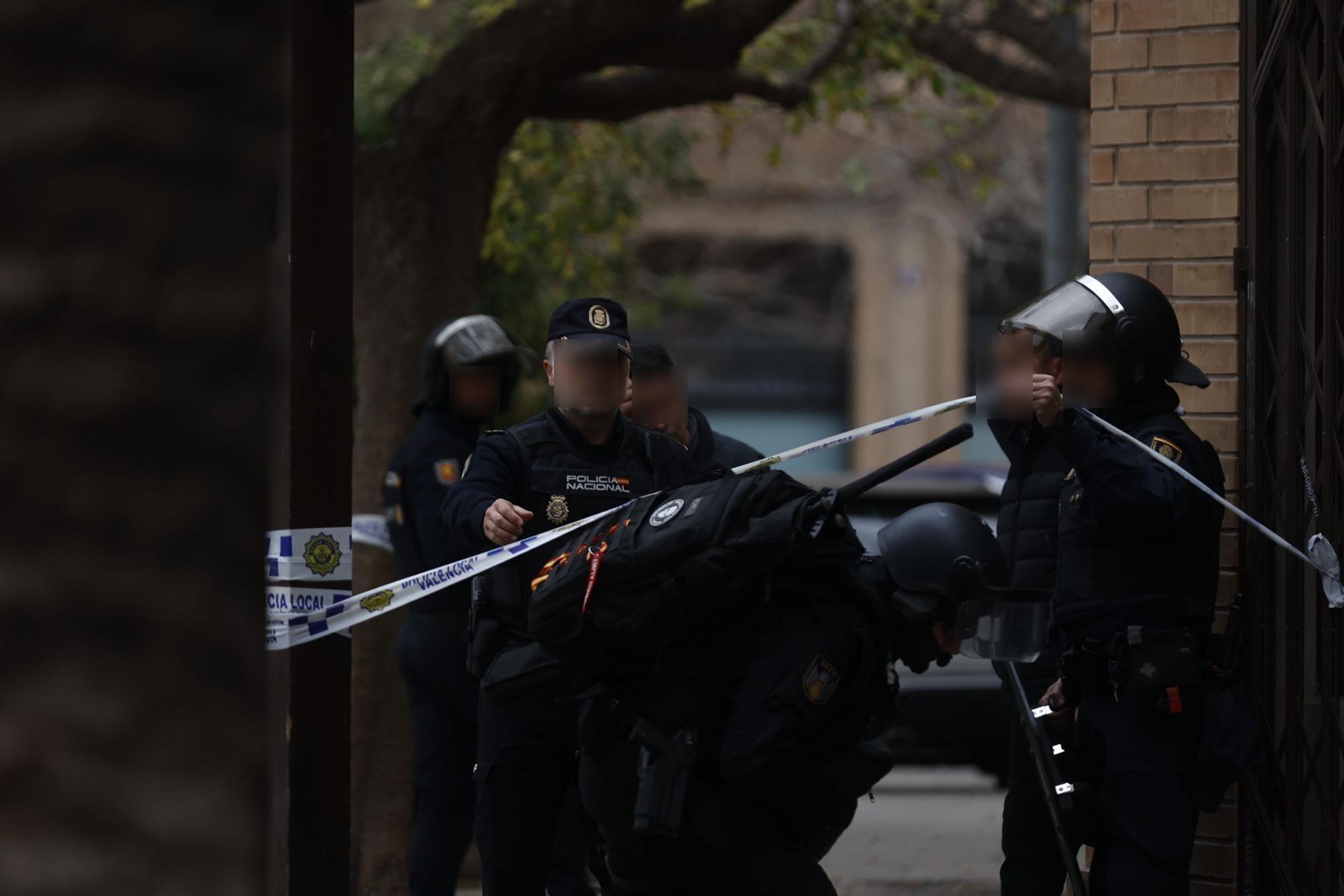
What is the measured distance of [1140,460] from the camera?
13.8ft

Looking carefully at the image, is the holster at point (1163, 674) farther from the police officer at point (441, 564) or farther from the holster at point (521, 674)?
the police officer at point (441, 564)

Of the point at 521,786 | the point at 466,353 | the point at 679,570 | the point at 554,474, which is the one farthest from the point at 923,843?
the point at 679,570

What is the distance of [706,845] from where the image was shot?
12.0ft

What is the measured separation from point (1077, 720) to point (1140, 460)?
27.2 inches

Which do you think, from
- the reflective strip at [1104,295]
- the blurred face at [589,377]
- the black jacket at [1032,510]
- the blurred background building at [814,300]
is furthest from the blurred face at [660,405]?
the blurred background building at [814,300]

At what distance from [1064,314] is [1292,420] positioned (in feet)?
2.37

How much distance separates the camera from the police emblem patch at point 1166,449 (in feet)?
14.2

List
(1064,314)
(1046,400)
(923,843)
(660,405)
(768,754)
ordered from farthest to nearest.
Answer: (923,843)
(660,405)
(1064,314)
(1046,400)
(768,754)

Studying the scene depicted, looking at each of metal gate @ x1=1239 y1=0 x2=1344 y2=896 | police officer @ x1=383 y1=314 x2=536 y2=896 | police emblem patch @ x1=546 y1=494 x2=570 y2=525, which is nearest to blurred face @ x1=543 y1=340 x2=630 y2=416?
police emblem patch @ x1=546 y1=494 x2=570 y2=525

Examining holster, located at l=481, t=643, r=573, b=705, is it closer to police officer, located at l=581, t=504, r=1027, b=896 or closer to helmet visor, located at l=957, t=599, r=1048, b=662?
police officer, located at l=581, t=504, r=1027, b=896

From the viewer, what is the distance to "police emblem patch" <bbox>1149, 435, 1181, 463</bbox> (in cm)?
433

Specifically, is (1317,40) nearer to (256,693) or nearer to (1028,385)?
(1028,385)

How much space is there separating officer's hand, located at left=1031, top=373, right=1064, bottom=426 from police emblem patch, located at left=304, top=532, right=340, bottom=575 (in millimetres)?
1739

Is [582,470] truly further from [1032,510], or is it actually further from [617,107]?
[617,107]
